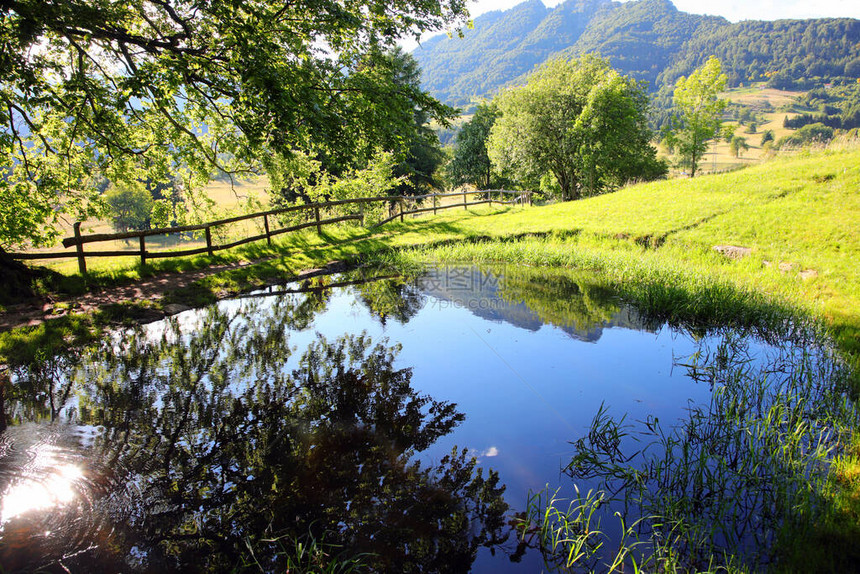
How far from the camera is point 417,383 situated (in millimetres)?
5926

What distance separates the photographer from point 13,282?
901cm

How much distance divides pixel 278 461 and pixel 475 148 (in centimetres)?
4784

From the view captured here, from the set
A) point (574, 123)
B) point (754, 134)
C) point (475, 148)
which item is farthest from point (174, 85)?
point (754, 134)

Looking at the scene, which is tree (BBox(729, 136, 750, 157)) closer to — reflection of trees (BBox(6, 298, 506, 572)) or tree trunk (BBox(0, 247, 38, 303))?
reflection of trees (BBox(6, 298, 506, 572))

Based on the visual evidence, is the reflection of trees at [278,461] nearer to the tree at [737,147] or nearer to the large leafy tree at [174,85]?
the large leafy tree at [174,85]

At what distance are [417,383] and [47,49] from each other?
11831 mm

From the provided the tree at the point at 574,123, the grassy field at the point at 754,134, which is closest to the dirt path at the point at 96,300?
the tree at the point at 574,123

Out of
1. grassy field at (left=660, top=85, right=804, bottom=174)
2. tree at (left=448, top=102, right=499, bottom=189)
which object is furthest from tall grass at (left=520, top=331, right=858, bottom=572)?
grassy field at (left=660, top=85, right=804, bottom=174)

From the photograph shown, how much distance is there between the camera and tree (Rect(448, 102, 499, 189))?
47812mm

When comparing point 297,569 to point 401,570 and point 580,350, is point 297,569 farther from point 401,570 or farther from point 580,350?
point 580,350

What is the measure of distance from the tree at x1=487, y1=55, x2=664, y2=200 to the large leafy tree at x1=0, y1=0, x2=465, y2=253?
24.3 meters

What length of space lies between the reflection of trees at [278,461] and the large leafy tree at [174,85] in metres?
5.20

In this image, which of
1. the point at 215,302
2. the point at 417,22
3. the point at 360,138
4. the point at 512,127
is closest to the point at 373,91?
the point at 360,138

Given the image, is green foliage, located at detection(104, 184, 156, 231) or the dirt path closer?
the dirt path
